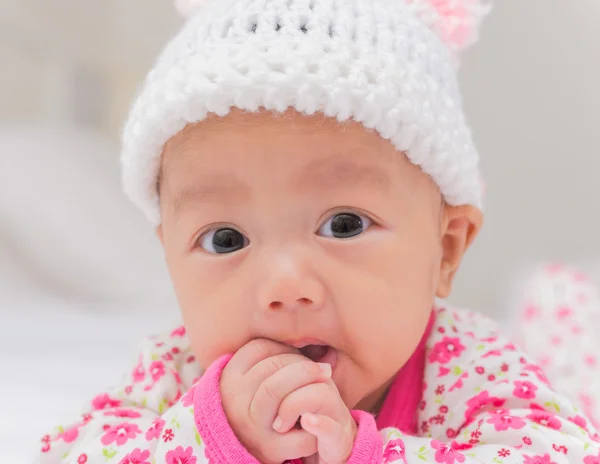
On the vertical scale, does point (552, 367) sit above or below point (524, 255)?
below

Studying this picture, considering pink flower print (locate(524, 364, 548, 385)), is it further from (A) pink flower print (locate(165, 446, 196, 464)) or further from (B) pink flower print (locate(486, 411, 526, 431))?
(A) pink flower print (locate(165, 446, 196, 464))

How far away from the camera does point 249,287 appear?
82 cm

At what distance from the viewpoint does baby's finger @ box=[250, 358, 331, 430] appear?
719 mm

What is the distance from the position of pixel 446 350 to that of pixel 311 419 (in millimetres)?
423

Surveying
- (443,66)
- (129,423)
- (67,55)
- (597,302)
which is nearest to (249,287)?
(129,423)

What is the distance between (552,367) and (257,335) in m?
0.92

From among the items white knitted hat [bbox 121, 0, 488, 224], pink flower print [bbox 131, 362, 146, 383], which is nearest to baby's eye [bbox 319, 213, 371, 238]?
white knitted hat [bbox 121, 0, 488, 224]

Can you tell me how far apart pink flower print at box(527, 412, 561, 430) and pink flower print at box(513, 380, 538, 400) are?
37 mm

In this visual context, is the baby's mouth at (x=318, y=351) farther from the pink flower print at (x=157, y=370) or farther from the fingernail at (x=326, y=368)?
the pink flower print at (x=157, y=370)

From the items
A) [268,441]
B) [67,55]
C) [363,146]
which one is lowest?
[268,441]

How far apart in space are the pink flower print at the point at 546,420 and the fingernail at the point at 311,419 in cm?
31

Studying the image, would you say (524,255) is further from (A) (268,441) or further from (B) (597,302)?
(A) (268,441)

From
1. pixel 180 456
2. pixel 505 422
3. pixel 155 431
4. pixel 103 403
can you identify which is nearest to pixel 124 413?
pixel 103 403

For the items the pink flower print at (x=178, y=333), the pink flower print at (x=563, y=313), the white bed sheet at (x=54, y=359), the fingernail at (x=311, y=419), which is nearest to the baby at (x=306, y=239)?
the fingernail at (x=311, y=419)
